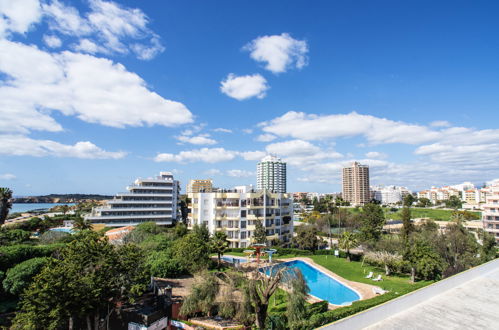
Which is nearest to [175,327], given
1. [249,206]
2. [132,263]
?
[132,263]

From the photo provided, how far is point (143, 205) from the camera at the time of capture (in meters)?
71.1

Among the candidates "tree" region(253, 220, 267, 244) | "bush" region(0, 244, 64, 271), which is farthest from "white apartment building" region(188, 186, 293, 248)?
"bush" region(0, 244, 64, 271)

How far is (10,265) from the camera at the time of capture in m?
26.4

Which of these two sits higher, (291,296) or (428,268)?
(291,296)

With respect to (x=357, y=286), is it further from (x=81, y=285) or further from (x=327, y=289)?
(x=81, y=285)

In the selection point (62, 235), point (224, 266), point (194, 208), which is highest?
point (194, 208)

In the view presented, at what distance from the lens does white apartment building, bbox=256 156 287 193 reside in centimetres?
16012

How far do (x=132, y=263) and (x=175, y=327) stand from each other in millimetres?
5344

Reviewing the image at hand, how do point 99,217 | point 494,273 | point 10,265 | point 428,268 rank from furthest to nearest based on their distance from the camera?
point 99,217
point 428,268
point 10,265
point 494,273

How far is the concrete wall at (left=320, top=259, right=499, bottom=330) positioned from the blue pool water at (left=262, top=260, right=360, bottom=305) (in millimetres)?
9824

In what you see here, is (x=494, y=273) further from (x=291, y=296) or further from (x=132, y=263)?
(x=132, y=263)

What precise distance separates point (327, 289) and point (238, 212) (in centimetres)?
2168

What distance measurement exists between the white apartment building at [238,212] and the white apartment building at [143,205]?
913 inches

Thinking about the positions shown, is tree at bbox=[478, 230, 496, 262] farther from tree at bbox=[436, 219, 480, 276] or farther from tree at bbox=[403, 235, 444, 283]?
tree at bbox=[403, 235, 444, 283]
